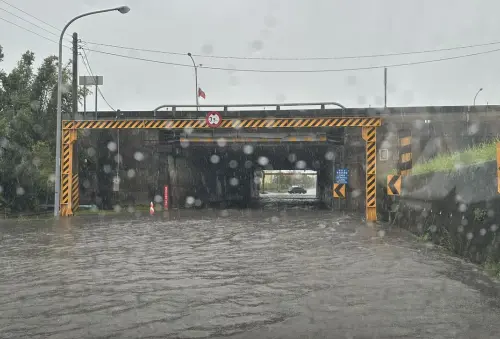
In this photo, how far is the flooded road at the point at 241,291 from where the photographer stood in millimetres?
5406

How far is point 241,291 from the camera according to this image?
7.17 metres

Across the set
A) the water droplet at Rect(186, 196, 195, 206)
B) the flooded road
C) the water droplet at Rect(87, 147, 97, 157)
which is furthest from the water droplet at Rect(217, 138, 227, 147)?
the flooded road

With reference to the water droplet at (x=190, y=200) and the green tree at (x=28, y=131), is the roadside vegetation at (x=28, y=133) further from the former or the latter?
the water droplet at (x=190, y=200)

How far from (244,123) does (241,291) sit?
16731 mm

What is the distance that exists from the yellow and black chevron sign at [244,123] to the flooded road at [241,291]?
10.3 metres

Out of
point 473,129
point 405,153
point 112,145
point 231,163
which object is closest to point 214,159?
point 231,163

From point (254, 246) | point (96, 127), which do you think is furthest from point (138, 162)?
point (254, 246)

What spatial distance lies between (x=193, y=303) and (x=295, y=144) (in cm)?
2378

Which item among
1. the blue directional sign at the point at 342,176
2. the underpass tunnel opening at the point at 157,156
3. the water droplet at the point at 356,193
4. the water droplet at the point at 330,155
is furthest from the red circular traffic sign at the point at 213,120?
the water droplet at the point at 330,155

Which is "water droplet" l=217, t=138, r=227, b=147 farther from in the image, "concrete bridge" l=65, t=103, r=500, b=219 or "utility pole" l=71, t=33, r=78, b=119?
"utility pole" l=71, t=33, r=78, b=119

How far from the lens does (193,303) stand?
21.2 feet

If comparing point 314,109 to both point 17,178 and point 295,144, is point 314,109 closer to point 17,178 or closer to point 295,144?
point 295,144

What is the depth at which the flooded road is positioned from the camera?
5.41 m

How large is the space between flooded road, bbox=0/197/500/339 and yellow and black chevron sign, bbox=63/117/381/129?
33.8 feet
